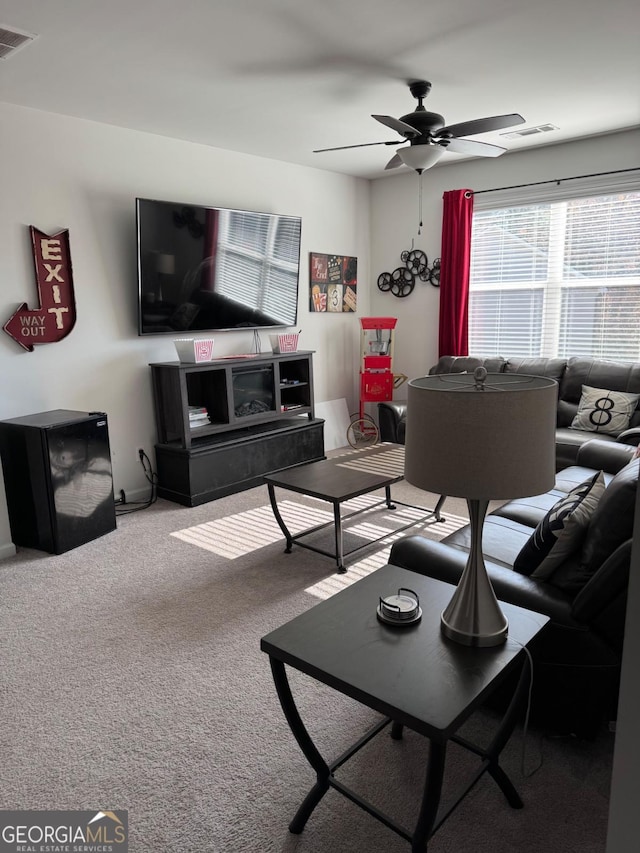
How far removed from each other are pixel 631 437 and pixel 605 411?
391mm

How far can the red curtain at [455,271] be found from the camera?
5.45 metres

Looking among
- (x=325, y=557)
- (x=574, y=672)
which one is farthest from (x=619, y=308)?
(x=574, y=672)

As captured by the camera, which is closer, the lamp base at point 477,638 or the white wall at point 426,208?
the lamp base at point 477,638

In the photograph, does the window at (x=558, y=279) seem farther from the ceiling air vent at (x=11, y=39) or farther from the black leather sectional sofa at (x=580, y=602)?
the ceiling air vent at (x=11, y=39)

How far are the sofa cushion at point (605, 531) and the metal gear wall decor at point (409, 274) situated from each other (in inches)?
171

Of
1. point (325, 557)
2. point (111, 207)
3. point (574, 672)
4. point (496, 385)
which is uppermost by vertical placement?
point (111, 207)

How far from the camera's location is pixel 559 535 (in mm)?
1859

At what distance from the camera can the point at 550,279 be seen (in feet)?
17.0

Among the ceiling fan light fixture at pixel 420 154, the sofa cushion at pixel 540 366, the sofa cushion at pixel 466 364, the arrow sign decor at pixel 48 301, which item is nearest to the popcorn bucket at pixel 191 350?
the arrow sign decor at pixel 48 301

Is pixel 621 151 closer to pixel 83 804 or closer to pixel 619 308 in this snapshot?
pixel 619 308

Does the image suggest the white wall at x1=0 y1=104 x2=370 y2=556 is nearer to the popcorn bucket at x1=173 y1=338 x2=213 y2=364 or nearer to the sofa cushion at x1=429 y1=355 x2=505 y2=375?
the popcorn bucket at x1=173 y1=338 x2=213 y2=364

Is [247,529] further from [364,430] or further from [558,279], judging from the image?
[558,279]

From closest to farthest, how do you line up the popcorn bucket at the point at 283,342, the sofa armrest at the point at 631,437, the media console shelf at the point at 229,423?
the sofa armrest at the point at 631,437 < the media console shelf at the point at 229,423 < the popcorn bucket at the point at 283,342

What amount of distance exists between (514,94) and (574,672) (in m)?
3.44
